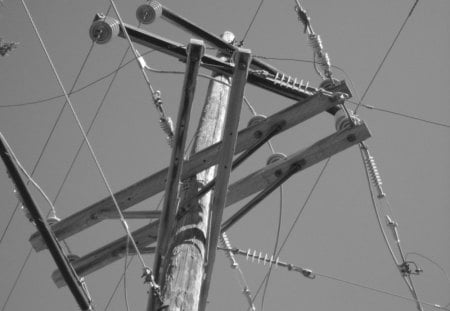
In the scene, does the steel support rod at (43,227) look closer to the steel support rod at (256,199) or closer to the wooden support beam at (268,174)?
the steel support rod at (256,199)

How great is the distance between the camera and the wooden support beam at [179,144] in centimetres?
540

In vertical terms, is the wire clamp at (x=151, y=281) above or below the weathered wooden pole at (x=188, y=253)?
below

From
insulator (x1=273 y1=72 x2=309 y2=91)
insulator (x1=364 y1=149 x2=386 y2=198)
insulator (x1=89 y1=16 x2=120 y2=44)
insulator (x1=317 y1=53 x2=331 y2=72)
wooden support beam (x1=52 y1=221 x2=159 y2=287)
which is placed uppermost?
insulator (x1=89 y1=16 x2=120 y2=44)

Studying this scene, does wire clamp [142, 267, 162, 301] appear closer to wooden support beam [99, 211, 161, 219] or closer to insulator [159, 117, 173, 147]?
wooden support beam [99, 211, 161, 219]

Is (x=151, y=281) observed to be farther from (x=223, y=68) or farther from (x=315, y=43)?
(x=315, y=43)

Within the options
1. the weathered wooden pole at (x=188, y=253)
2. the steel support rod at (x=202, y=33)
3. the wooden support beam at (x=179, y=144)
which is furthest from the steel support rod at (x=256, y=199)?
the steel support rod at (x=202, y=33)

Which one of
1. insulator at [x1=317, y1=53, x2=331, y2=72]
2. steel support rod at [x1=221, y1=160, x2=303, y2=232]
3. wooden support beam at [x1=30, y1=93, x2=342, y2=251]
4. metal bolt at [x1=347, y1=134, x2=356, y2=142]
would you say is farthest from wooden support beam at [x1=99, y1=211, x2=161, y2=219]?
insulator at [x1=317, y1=53, x2=331, y2=72]

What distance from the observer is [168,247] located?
5.70 meters

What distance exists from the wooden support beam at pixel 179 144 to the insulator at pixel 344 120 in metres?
1.66

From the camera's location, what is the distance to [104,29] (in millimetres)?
7449

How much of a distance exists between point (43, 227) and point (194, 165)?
1899 millimetres

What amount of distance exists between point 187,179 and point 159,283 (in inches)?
55.4

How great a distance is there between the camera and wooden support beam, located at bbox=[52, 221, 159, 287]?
22.5 ft

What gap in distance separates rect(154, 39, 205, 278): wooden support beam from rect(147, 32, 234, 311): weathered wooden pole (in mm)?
128
